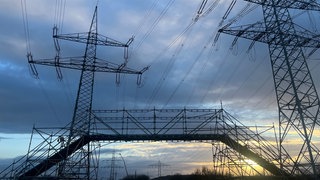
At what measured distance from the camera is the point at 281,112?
1278 inches

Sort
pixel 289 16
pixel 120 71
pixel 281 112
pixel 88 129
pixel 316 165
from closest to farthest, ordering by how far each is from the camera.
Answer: pixel 316 165 → pixel 281 112 → pixel 289 16 → pixel 120 71 → pixel 88 129

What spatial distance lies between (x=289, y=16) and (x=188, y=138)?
17.0 metres

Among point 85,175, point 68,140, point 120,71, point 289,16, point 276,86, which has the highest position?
point 289,16

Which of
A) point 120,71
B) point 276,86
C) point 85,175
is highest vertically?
point 120,71

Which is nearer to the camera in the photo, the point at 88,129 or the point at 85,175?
the point at 85,175

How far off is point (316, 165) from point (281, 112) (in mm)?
5185

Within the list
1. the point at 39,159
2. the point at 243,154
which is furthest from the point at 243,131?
the point at 39,159

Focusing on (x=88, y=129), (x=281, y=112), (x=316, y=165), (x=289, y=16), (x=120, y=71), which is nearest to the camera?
(x=316, y=165)

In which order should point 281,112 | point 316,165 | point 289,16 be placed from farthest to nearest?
point 289,16 < point 281,112 < point 316,165

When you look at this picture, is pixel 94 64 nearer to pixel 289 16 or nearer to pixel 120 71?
pixel 120 71

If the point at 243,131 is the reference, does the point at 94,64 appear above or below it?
above

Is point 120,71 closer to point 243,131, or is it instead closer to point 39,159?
point 39,159

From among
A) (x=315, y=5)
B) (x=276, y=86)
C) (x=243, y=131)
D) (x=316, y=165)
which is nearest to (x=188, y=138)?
(x=243, y=131)

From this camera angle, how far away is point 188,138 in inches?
1671
